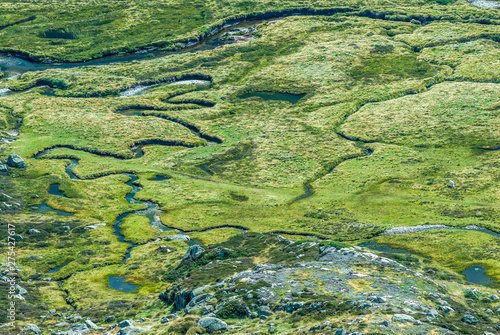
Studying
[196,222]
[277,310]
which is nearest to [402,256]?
[277,310]

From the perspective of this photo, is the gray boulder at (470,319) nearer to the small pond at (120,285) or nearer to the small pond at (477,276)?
the small pond at (477,276)

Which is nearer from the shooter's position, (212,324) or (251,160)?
(212,324)

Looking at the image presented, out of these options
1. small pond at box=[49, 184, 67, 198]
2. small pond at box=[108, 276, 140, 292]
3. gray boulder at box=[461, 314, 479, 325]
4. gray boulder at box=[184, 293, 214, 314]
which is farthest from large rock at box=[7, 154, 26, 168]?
gray boulder at box=[461, 314, 479, 325]

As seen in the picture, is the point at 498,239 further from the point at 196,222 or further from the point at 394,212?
the point at 196,222

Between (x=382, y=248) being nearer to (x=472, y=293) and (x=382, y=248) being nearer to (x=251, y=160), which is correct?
(x=472, y=293)

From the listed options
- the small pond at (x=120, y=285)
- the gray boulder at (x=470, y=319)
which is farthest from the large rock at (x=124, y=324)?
the gray boulder at (x=470, y=319)

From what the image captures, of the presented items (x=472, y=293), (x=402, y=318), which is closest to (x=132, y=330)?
(x=402, y=318)
